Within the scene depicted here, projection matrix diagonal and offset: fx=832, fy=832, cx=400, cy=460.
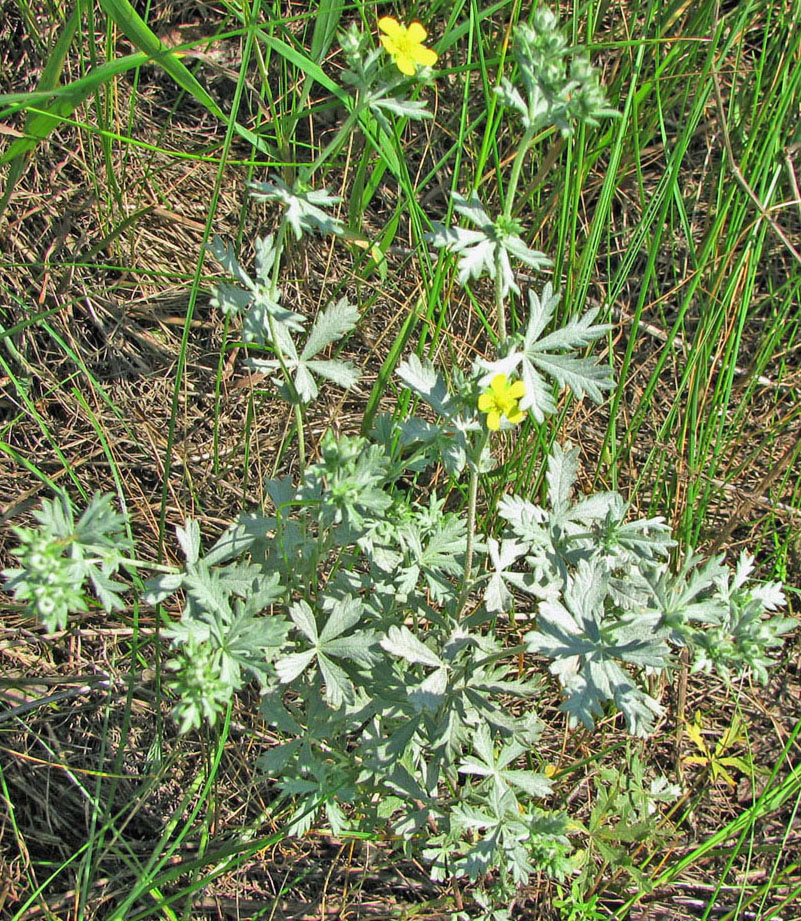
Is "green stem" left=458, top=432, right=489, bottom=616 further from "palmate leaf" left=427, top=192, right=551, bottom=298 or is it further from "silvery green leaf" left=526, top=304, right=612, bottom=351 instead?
"palmate leaf" left=427, top=192, right=551, bottom=298

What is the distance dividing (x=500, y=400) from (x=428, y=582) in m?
0.72

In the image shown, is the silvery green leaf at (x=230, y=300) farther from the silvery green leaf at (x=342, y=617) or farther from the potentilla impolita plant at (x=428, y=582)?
the silvery green leaf at (x=342, y=617)

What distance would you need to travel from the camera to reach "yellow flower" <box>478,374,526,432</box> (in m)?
2.22

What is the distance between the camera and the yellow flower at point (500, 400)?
222 cm

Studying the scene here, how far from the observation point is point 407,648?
2.52m

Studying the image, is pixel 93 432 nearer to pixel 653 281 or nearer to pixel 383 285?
pixel 383 285

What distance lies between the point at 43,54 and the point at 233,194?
971mm

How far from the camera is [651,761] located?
3.52 m

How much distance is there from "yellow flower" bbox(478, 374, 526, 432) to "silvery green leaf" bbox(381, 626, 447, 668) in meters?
0.71

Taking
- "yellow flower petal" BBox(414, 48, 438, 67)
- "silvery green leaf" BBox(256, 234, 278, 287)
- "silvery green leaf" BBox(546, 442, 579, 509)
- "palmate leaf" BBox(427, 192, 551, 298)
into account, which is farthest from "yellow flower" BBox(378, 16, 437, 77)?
"silvery green leaf" BBox(546, 442, 579, 509)

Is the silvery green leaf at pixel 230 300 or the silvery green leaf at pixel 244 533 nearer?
the silvery green leaf at pixel 230 300

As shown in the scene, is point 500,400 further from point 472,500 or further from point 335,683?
point 335,683

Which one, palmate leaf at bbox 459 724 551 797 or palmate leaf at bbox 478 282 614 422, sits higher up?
palmate leaf at bbox 478 282 614 422

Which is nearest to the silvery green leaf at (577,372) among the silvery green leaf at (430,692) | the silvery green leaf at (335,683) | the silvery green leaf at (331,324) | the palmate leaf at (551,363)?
the palmate leaf at (551,363)
